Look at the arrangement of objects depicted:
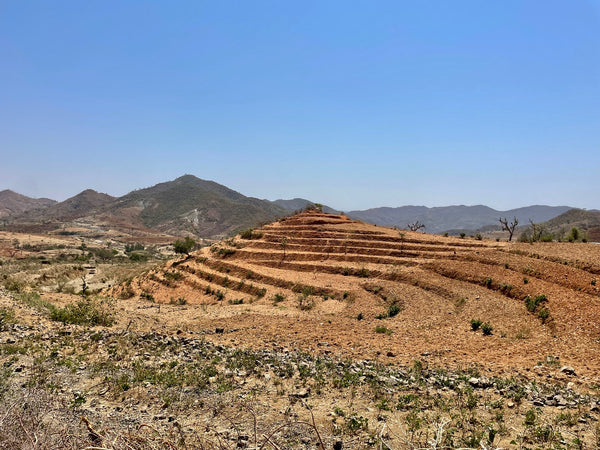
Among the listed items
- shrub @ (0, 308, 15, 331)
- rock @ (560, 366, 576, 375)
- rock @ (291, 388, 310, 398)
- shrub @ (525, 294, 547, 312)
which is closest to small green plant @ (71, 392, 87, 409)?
rock @ (291, 388, 310, 398)

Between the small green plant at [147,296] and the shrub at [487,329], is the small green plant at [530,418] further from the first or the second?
the small green plant at [147,296]

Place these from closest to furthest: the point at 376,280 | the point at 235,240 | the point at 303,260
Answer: the point at 376,280 < the point at 303,260 < the point at 235,240

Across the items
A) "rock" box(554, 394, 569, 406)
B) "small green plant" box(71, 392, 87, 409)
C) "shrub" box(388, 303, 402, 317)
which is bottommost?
"shrub" box(388, 303, 402, 317)

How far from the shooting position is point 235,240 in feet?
133

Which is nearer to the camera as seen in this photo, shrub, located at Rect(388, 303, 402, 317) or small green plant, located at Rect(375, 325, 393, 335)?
small green plant, located at Rect(375, 325, 393, 335)

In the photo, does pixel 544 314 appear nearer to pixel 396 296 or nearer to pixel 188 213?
pixel 396 296

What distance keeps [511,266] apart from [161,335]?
767 inches

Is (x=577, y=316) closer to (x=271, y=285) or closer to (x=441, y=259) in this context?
(x=441, y=259)

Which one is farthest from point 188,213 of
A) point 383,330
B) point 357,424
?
point 357,424

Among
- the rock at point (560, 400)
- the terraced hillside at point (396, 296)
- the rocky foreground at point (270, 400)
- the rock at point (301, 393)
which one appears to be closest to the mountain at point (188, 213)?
the terraced hillside at point (396, 296)

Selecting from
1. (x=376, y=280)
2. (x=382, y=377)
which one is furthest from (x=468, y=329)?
(x=376, y=280)

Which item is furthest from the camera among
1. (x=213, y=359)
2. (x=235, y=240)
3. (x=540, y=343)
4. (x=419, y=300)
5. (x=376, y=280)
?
(x=235, y=240)

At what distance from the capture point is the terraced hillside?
10.2 meters

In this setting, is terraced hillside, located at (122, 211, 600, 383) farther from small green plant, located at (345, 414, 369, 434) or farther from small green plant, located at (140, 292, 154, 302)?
small green plant, located at (345, 414, 369, 434)
